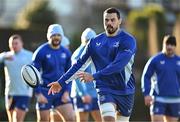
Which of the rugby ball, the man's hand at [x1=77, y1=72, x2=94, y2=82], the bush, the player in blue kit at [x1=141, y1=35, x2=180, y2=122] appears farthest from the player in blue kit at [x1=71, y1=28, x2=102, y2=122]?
the bush

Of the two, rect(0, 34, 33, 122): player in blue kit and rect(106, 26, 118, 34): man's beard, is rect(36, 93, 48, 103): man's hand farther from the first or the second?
rect(106, 26, 118, 34): man's beard

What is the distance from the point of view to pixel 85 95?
17.9 meters

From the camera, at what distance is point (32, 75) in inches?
568

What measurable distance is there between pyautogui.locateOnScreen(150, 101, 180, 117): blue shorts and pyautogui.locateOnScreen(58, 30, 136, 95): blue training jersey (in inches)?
156

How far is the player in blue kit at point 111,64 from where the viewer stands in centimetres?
1343

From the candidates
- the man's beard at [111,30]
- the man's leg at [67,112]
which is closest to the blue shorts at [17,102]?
the man's leg at [67,112]

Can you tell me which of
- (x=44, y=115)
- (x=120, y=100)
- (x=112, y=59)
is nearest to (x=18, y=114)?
(x=44, y=115)

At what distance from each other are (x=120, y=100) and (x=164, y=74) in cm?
421

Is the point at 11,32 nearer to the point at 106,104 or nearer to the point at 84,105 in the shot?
the point at 84,105

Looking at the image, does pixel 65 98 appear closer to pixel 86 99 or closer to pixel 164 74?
pixel 86 99

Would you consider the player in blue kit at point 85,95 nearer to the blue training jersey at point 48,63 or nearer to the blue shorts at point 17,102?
the blue training jersey at point 48,63

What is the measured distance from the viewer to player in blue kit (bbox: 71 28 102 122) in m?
17.9

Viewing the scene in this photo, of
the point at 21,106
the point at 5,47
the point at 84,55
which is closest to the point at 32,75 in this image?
the point at 84,55

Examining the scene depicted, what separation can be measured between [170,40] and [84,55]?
13.5ft
